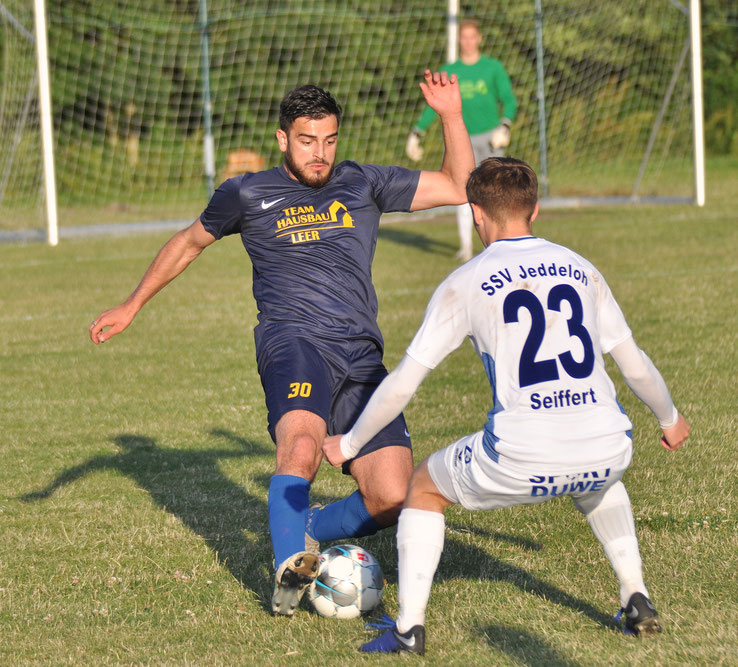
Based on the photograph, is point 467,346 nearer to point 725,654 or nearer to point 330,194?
point 330,194

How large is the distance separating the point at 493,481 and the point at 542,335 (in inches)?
19.4

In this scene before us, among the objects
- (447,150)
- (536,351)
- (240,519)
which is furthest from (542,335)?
(240,519)

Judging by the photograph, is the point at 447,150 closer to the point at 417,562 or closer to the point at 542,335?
the point at 542,335

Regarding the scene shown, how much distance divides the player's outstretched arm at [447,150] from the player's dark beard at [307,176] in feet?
1.51

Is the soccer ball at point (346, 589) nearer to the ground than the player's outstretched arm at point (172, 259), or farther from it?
nearer to the ground

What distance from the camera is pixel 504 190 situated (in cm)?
373

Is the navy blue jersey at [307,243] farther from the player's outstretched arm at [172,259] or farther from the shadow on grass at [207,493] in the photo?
the shadow on grass at [207,493]

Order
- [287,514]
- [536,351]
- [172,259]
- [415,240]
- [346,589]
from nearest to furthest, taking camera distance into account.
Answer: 1. [536,351]
2. [287,514]
3. [346,589]
4. [172,259]
5. [415,240]

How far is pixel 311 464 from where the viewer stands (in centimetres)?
434

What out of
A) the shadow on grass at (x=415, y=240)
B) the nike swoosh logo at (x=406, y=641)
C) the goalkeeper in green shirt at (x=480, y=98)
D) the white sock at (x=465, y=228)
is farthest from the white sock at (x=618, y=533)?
the shadow on grass at (x=415, y=240)

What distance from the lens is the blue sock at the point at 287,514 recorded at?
4020 millimetres

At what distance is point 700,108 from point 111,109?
1195cm

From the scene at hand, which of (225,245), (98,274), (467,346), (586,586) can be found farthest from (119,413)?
(225,245)

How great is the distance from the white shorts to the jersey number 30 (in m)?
0.28
